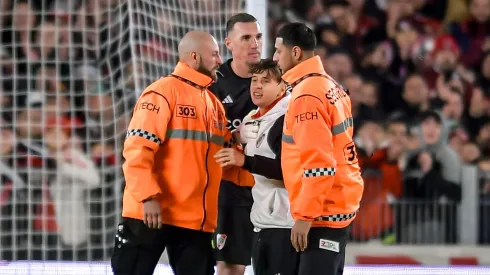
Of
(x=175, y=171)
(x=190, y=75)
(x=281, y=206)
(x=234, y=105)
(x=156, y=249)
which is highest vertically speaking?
(x=190, y=75)

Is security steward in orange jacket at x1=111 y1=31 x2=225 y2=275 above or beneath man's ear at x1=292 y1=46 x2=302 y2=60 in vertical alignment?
beneath

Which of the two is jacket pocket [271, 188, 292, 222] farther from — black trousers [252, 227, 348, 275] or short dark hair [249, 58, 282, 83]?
short dark hair [249, 58, 282, 83]

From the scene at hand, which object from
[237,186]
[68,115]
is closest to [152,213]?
[237,186]

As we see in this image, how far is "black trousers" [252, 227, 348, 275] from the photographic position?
4.69 meters

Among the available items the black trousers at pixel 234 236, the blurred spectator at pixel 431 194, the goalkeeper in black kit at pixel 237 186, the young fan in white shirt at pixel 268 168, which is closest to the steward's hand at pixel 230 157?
the young fan in white shirt at pixel 268 168

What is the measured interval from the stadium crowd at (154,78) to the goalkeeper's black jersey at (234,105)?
1.39 meters

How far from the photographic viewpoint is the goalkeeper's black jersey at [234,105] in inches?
227

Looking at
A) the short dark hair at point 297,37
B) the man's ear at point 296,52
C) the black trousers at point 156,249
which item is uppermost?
the short dark hair at point 297,37

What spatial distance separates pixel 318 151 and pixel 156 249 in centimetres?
105

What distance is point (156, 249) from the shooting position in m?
5.09

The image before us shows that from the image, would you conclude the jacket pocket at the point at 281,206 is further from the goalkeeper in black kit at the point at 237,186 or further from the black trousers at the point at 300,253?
the goalkeeper in black kit at the point at 237,186

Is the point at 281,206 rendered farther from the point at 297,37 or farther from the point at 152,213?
the point at 297,37

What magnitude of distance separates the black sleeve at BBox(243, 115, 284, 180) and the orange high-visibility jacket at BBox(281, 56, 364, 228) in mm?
103

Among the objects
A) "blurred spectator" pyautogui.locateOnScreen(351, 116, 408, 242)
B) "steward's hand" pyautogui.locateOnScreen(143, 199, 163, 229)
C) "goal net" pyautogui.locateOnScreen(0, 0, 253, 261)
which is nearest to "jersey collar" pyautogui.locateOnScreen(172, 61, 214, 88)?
"steward's hand" pyautogui.locateOnScreen(143, 199, 163, 229)
